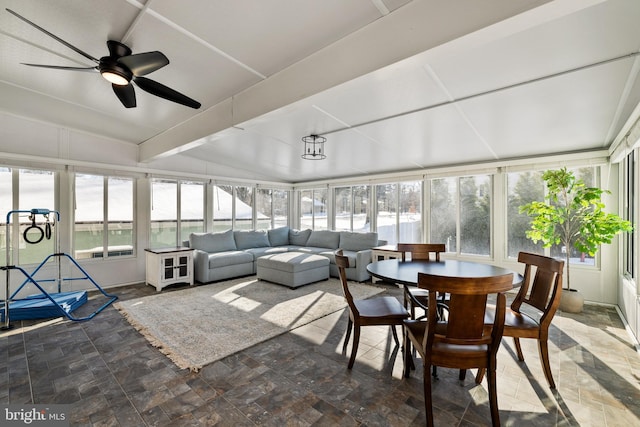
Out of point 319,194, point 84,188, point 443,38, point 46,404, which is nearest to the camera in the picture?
point 443,38

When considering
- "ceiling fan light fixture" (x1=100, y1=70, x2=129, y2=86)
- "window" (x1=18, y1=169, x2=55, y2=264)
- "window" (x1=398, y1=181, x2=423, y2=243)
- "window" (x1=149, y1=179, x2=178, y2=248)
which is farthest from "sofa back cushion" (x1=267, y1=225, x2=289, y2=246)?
"ceiling fan light fixture" (x1=100, y1=70, x2=129, y2=86)

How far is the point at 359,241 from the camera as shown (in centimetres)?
607

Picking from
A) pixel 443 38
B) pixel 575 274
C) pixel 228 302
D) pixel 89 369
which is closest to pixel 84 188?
pixel 228 302

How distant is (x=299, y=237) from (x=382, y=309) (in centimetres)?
500

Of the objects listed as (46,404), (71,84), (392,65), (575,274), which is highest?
(71,84)

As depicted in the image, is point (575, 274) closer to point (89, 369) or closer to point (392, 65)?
point (392, 65)

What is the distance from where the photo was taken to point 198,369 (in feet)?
7.70

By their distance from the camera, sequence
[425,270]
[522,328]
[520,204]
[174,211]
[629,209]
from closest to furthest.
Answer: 1. [522,328]
2. [425,270]
3. [629,209]
4. [520,204]
5. [174,211]

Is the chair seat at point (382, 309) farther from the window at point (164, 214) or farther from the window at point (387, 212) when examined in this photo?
the window at point (164, 214)

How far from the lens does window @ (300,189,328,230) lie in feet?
25.4

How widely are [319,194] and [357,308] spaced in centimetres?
554

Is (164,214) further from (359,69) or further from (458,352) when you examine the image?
(458,352)

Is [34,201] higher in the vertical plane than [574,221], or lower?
higher

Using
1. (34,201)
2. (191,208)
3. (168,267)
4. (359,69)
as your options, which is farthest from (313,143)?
(34,201)
